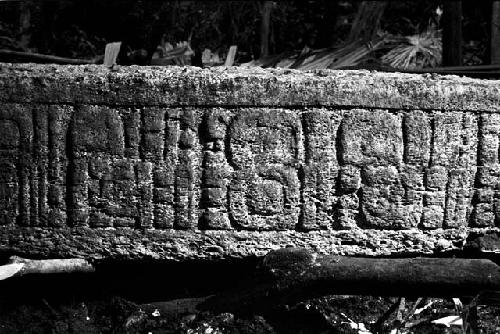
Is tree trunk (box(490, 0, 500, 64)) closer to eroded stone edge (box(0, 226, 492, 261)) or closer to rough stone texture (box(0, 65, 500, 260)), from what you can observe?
rough stone texture (box(0, 65, 500, 260))

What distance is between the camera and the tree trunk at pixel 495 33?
4719mm

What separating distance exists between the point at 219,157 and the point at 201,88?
224mm

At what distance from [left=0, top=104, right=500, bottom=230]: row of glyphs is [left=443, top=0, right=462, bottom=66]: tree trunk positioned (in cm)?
212

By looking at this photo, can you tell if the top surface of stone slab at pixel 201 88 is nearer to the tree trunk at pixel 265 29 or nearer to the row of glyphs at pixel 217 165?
the row of glyphs at pixel 217 165

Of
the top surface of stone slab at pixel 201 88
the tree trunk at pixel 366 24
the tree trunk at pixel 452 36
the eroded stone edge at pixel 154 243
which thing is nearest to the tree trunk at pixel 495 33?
the tree trunk at pixel 452 36

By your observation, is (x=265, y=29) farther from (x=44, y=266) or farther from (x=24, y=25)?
(x=44, y=266)

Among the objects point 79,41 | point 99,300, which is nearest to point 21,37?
point 79,41

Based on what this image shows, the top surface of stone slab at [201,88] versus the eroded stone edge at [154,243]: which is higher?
the top surface of stone slab at [201,88]

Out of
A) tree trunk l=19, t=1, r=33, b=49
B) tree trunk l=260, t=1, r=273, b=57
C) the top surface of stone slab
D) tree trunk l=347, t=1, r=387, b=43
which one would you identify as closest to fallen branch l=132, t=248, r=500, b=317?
the top surface of stone slab

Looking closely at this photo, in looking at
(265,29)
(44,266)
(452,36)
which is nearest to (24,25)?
(265,29)

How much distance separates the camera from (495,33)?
475cm

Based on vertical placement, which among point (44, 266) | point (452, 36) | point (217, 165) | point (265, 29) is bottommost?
point (44, 266)

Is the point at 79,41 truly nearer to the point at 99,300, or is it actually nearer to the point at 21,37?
the point at 21,37

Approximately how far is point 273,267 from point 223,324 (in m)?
0.28
